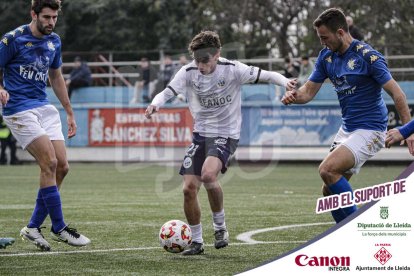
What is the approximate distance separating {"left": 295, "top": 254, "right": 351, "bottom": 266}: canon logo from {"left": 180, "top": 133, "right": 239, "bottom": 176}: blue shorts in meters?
3.07

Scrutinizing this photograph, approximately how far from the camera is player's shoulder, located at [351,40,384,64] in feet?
27.5

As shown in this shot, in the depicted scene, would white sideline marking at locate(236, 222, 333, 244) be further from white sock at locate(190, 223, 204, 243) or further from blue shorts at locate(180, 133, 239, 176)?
blue shorts at locate(180, 133, 239, 176)

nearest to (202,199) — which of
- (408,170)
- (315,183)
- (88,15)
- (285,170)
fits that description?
(315,183)

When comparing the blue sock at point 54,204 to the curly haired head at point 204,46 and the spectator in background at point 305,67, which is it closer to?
the curly haired head at point 204,46

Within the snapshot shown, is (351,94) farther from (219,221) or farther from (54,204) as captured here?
(54,204)

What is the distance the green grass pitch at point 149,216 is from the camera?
7.89 m

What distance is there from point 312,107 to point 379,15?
8902mm

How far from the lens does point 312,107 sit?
24.1 metres

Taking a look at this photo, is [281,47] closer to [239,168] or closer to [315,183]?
[239,168]

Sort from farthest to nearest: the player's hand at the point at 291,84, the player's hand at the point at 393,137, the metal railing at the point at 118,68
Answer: the metal railing at the point at 118,68, the player's hand at the point at 291,84, the player's hand at the point at 393,137

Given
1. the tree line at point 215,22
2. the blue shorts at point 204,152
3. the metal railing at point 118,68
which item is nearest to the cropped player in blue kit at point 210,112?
the blue shorts at point 204,152

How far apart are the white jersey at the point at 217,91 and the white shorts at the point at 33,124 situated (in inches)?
47.5

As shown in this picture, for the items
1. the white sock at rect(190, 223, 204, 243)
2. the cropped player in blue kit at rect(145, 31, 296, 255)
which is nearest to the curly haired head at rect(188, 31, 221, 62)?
the cropped player in blue kit at rect(145, 31, 296, 255)

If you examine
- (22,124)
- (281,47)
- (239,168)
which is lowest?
(239,168)
